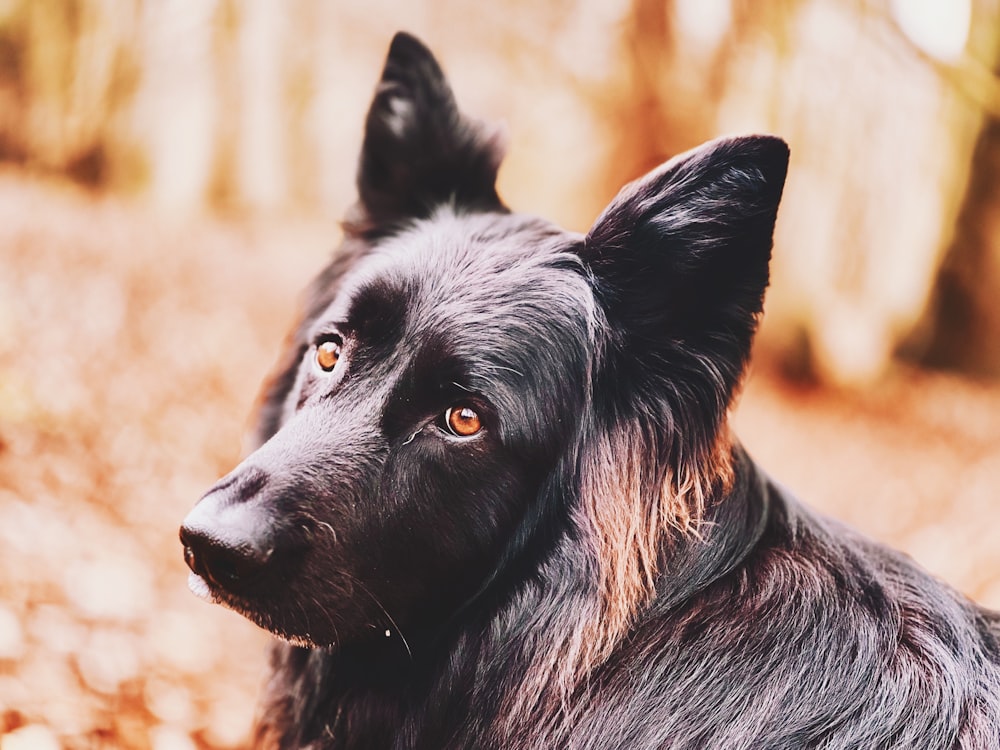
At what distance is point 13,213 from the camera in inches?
314

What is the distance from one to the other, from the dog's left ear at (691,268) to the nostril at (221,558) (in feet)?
3.77

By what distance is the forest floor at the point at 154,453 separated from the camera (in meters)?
3.67

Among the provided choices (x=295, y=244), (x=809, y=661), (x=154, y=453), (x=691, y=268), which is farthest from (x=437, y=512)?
(x=295, y=244)

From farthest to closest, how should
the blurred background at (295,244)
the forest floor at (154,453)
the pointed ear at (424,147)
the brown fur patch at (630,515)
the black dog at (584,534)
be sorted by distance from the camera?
the blurred background at (295,244) < the forest floor at (154,453) < the pointed ear at (424,147) < the brown fur patch at (630,515) < the black dog at (584,534)

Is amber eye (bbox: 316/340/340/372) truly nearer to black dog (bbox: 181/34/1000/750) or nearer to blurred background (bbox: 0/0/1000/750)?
black dog (bbox: 181/34/1000/750)

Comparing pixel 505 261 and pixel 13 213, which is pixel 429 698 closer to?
pixel 505 261

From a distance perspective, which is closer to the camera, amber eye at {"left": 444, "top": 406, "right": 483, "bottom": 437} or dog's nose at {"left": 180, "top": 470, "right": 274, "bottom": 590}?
dog's nose at {"left": 180, "top": 470, "right": 274, "bottom": 590}

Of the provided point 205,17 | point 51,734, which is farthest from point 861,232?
point 51,734

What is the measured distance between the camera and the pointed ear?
10.2 feet

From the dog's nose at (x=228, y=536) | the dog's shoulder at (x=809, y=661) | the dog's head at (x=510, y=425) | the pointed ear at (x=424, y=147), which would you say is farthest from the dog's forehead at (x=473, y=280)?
the dog's shoulder at (x=809, y=661)

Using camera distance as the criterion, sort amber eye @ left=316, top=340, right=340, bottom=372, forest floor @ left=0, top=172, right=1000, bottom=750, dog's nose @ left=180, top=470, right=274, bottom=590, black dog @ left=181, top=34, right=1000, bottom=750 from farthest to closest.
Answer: forest floor @ left=0, top=172, right=1000, bottom=750
amber eye @ left=316, top=340, right=340, bottom=372
black dog @ left=181, top=34, right=1000, bottom=750
dog's nose @ left=180, top=470, right=274, bottom=590

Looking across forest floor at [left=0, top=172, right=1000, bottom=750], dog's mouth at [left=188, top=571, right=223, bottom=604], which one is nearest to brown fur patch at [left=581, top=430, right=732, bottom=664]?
dog's mouth at [left=188, top=571, right=223, bottom=604]

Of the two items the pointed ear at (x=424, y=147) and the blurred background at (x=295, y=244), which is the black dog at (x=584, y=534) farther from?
the blurred background at (x=295, y=244)

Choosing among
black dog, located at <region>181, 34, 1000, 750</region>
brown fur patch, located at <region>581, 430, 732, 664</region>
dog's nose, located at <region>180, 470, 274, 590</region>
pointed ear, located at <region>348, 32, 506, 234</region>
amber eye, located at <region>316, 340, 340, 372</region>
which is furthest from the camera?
pointed ear, located at <region>348, 32, 506, 234</region>
